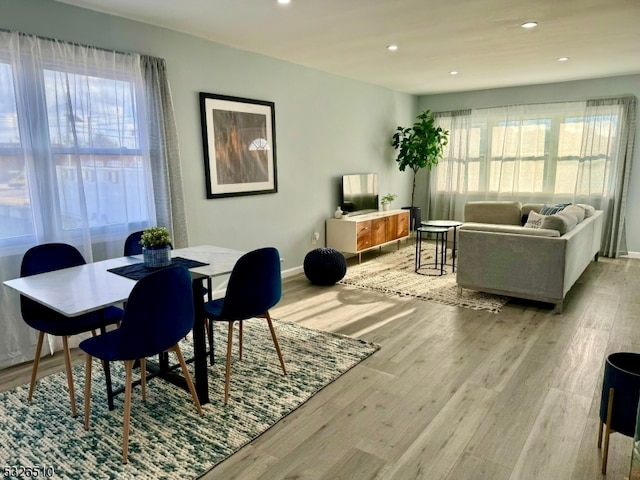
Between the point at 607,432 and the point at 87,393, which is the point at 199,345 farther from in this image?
the point at 607,432

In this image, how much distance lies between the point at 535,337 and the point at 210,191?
320 cm

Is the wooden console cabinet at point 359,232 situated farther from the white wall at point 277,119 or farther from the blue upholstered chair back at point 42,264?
the blue upholstered chair back at point 42,264

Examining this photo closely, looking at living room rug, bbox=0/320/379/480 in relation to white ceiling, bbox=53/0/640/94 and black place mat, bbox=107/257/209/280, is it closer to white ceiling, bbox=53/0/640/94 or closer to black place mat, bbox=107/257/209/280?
black place mat, bbox=107/257/209/280

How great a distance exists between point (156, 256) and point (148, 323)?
0.64 meters

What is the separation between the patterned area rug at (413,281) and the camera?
4367 mm

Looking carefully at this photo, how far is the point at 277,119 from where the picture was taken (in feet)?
16.4

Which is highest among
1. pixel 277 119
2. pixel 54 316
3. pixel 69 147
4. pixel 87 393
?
pixel 277 119

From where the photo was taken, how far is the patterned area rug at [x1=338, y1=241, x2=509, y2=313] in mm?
4367

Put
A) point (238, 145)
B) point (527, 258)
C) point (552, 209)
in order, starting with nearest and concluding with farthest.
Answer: point (527, 258) → point (238, 145) → point (552, 209)

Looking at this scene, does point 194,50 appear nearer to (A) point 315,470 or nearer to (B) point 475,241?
(B) point 475,241

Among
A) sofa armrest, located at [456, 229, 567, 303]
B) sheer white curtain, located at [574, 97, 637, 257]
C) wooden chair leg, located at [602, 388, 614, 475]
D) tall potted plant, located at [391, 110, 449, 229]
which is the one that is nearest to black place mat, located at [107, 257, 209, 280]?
wooden chair leg, located at [602, 388, 614, 475]

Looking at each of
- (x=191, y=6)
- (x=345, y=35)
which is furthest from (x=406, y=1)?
(x=191, y=6)

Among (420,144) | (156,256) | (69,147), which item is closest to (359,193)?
(420,144)

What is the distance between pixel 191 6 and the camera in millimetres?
3172
